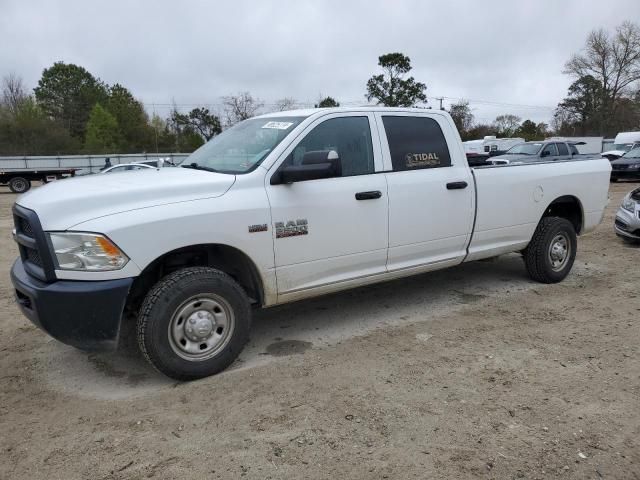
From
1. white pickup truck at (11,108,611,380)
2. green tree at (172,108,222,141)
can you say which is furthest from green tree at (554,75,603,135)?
white pickup truck at (11,108,611,380)

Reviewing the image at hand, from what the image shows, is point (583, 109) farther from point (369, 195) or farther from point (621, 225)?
point (369, 195)

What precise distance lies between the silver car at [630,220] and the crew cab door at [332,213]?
5.45 metres

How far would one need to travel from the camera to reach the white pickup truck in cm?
324

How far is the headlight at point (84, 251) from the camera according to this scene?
3.18 m

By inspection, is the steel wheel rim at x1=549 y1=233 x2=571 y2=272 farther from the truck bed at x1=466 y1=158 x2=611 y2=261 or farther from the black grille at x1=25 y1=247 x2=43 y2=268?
the black grille at x1=25 y1=247 x2=43 y2=268

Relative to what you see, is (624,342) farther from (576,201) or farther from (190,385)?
(190,385)

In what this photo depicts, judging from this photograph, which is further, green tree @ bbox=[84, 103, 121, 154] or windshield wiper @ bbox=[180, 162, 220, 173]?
Answer: green tree @ bbox=[84, 103, 121, 154]

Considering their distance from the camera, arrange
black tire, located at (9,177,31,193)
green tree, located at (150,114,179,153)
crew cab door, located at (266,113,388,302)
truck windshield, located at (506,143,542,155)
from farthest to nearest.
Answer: green tree, located at (150,114,179,153), black tire, located at (9,177,31,193), truck windshield, located at (506,143,542,155), crew cab door, located at (266,113,388,302)

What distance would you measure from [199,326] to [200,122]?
59.3 metres

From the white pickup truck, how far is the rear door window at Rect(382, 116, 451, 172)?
1 centimetres

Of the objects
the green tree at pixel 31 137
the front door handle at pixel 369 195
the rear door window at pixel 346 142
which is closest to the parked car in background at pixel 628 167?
the rear door window at pixel 346 142

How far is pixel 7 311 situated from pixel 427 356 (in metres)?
4.26

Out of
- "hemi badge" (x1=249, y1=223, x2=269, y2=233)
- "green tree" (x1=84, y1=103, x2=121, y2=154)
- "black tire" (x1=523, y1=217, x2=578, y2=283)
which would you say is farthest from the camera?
"green tree" (x1=84, y1=103, x2=121, y2=154)

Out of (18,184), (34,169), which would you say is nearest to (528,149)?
(34,169)
